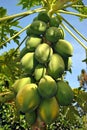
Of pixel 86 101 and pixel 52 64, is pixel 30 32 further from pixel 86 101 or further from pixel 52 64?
pixel 86 101

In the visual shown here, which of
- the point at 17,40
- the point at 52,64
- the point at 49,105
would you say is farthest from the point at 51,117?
the point at 17,40

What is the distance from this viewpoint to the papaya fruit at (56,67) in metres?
2.64

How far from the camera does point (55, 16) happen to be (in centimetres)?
306

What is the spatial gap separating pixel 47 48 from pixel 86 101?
57 cm

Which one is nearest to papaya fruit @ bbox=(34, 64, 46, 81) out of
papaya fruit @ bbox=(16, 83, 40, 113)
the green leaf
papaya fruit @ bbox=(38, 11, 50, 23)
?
papaya fruit @ bbox=(16, 83, 40, 113)

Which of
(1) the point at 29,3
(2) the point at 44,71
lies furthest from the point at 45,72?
(1) the point at 29,3

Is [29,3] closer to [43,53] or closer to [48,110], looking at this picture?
[43,53]

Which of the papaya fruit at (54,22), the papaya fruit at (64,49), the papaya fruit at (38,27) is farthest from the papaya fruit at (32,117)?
the papaya fruit at (54,22)

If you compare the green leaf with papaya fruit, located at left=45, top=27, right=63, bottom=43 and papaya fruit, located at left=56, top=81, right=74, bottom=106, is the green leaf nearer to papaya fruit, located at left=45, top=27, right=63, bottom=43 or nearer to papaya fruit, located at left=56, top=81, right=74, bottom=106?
papaya fruit, located at left=45, top=27, right=63, bottom=43

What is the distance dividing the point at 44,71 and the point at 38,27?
1.31 ft

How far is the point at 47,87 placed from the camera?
2504mm

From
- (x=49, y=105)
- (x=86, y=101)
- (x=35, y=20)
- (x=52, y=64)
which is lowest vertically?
(x=86, y=101)

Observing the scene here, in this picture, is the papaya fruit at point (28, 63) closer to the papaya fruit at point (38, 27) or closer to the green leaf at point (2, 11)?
the papaya fruit at point (38, 27)

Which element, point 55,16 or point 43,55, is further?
point 55,16
